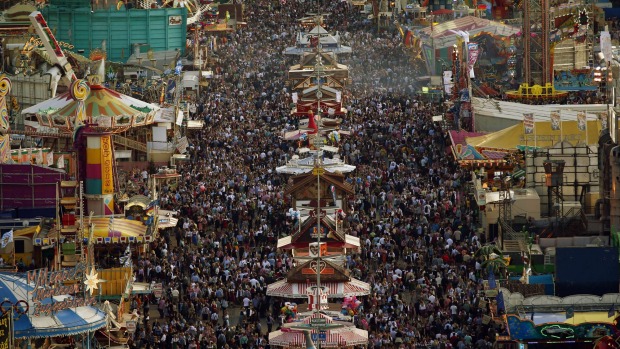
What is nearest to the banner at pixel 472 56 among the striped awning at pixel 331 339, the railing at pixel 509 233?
the railing at pixel 509 233

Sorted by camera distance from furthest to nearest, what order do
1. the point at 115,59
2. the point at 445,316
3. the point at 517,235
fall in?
the point at 115,59
the point at 517,235
the point at 445,316

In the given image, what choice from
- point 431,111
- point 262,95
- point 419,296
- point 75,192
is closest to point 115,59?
point 262,95

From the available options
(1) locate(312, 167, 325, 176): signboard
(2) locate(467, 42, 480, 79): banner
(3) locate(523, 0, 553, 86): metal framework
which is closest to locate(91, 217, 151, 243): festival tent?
(1) locate(312, 167, 325, 176): signboard

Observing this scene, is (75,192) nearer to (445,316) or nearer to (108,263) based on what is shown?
(108,263)

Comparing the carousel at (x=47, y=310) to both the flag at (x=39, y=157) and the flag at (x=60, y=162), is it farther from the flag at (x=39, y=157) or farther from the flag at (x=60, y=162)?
the flag at (x=39, y=157)

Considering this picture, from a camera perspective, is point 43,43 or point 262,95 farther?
point 262,95
